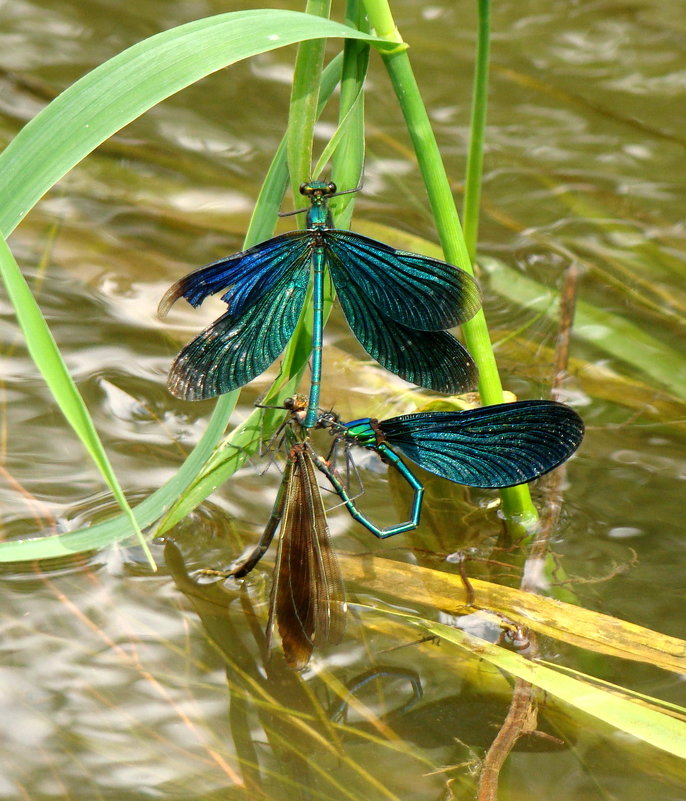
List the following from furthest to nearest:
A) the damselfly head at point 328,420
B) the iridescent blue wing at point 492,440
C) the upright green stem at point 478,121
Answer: the upright green stem at point 478,121
the damselfly head at point 328,420
the iridescent blue wing at point 492,440

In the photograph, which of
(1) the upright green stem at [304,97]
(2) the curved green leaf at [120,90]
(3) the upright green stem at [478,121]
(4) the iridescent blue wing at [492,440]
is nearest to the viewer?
(2) the curved green leaf at [120,90]

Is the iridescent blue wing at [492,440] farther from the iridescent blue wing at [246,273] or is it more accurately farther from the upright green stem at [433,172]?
the iridescent blue wing at [246,273]

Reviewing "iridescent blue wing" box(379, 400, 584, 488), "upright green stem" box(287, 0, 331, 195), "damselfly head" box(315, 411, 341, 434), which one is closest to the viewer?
"upright green stem" box(287, 0, 331, 195)

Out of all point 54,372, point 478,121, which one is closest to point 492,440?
point 478,121

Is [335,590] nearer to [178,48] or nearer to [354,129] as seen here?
[354,129]

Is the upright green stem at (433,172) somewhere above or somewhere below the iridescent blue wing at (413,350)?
above

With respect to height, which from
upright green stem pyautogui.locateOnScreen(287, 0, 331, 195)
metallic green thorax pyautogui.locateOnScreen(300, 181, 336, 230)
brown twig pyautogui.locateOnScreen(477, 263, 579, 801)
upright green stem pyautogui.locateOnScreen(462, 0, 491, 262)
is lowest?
brown twig pyautogui.locateOnScreen(477, 263, 579, 801)

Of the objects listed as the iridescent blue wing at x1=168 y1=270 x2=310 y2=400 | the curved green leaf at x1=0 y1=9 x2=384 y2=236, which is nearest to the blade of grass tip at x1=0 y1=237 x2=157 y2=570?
the curved green leaf at x1=0 y1=9 x2=384 y2=236

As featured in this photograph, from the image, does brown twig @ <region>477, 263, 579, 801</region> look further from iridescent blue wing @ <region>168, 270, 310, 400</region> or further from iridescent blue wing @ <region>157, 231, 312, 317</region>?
iridescent blue wing @ <region>157, 231, 312, 317</region>

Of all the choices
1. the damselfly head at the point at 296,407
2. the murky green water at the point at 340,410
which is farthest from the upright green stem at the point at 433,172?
the murky green water at the point at 340,410
